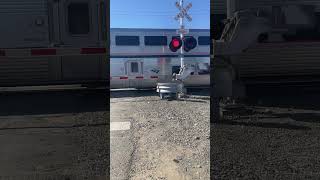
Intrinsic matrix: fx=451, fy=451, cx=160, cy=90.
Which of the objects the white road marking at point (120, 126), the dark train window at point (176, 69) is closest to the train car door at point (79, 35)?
the white road marking at point (120, 126)

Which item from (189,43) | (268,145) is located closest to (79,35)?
(189,43)

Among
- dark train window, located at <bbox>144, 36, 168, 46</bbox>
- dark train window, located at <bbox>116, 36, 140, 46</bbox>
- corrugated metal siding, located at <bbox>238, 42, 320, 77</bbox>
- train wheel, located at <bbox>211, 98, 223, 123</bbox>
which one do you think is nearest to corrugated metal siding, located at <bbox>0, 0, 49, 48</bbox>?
dark train window, located at <bbox>116, 36, 140, 46</bbox>

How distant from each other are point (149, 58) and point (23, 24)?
647mm

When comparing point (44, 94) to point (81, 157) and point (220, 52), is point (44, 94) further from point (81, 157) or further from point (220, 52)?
point (220, 52)

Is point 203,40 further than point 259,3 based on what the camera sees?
No

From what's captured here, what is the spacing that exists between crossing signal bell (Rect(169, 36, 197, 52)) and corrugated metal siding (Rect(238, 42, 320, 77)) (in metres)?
0.48

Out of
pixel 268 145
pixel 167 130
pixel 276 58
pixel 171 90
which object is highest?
pixel 276 58

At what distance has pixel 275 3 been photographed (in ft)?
6.23

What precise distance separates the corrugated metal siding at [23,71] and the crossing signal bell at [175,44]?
26.0 inches

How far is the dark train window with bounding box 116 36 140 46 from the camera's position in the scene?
1.58 m

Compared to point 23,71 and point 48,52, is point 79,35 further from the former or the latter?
point 23,71

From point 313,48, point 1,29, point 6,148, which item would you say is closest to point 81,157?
point 6,148

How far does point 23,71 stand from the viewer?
1.98 metres

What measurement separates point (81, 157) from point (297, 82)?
1056 mm
